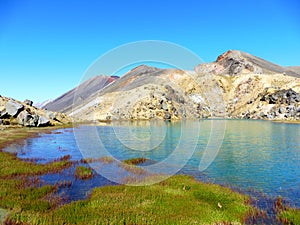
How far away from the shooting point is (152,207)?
645 inches

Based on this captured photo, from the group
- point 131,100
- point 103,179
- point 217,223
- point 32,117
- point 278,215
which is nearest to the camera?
point 217,223

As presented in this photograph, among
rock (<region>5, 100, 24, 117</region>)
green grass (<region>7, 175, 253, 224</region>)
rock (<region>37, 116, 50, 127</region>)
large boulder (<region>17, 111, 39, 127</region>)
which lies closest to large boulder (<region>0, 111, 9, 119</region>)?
rock (<region>5, 100, 24, 117</region>)

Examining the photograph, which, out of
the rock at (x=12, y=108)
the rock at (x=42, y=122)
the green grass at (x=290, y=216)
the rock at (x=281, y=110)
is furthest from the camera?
the rock at (x=281, y=110)

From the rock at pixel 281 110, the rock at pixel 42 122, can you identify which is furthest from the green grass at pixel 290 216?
the rock at pixel 281 110

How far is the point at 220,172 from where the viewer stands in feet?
94.0

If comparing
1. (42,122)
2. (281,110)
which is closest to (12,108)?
(42,122)

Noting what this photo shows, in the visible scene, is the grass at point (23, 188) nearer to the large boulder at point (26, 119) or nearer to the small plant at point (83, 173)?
the small plant at point (83, 173)

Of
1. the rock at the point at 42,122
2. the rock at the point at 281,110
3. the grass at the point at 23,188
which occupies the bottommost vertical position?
the grass at the point at 23,188

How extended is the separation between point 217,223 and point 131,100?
5380 inches

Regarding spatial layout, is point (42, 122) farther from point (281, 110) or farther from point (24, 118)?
point (281, 110)

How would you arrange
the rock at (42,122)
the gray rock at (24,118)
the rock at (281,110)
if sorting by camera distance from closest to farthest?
the gray rock at (24,118) → the rock at (42,122) → the rock at (281,110)

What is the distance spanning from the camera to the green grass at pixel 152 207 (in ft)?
46.3

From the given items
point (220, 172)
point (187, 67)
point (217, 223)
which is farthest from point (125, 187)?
point (220, 172)

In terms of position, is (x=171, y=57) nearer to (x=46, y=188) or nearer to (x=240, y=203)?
(x=240, y=203)
